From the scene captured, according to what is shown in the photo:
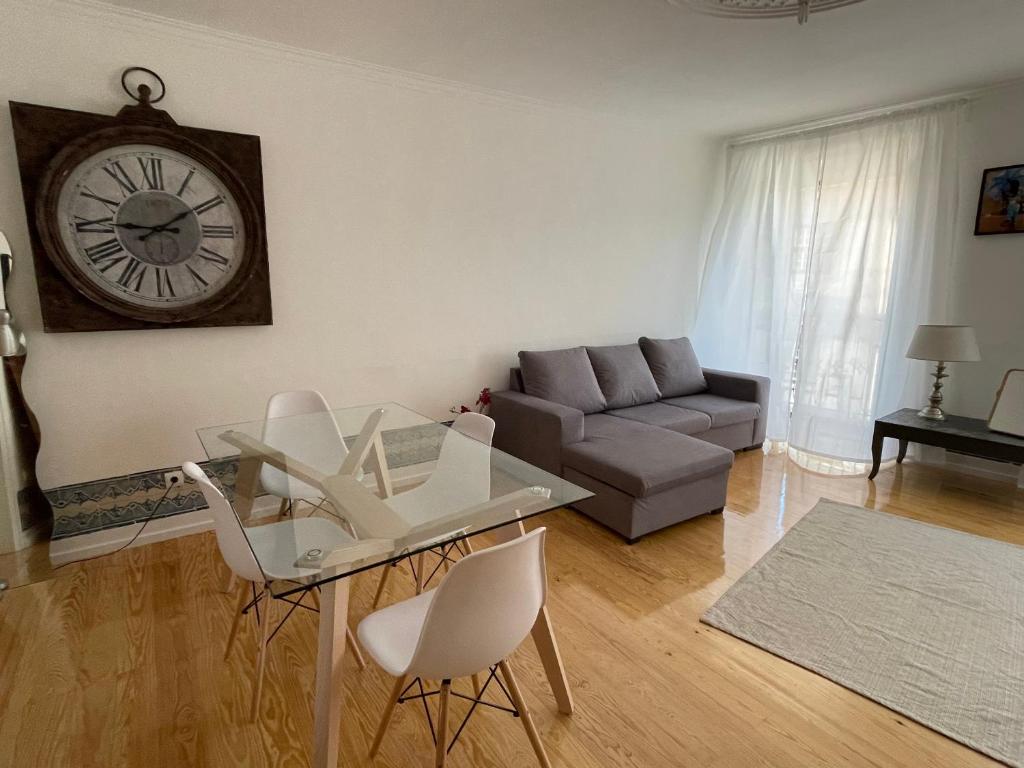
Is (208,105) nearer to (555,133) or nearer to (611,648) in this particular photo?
(555,133)

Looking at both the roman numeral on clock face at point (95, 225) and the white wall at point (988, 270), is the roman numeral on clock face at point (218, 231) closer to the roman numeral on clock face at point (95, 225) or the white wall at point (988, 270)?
the roman numeral on clock face at point (95, 225)

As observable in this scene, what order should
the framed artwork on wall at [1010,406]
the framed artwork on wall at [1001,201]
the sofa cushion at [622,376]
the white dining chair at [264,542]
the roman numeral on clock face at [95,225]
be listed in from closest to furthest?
the white dining chair at [264,542]
the roman numeral on clock face at [95,225]
the framed artwork on wall at [1010,406]
the framed artwork on wall at [1001,201]
the sofa cushion at [622,376]

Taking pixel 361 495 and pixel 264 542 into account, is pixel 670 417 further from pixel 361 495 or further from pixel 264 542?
pixel 264 542

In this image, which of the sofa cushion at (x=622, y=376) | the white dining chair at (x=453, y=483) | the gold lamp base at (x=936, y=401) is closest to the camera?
the white dining chair at (x=453, y=483)

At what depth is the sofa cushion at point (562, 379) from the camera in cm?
352

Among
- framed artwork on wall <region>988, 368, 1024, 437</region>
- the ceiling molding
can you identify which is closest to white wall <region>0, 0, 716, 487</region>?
the ceiling molding

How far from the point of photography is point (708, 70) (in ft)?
9.70

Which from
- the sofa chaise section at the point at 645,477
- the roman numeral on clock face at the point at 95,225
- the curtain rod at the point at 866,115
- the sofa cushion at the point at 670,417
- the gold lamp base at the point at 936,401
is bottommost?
the sofa chaise section at the point at 645,477

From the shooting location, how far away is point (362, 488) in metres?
1.86

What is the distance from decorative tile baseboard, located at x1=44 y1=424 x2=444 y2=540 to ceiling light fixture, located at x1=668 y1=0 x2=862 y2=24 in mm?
1965

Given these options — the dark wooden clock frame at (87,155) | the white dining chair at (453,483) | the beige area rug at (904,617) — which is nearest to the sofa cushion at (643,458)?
the beige area rug at (904,617)

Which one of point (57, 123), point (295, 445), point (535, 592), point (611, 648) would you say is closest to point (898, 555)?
point (611, 648)

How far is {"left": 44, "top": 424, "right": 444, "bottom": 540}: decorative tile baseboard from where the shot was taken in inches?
88.7

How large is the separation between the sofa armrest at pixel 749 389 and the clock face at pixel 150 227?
11.8ft
